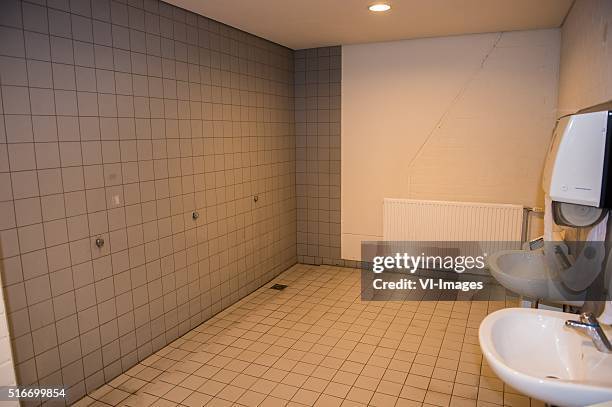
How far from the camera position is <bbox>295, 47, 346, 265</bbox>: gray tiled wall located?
13.7 ft

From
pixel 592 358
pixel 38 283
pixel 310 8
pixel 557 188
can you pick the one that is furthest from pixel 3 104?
pixel 592 358

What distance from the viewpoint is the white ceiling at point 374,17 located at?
271 cm

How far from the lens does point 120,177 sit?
95.9 inches

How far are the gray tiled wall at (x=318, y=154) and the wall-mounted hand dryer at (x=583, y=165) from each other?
273 centimetres

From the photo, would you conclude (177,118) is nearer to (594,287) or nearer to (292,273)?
(292,273)

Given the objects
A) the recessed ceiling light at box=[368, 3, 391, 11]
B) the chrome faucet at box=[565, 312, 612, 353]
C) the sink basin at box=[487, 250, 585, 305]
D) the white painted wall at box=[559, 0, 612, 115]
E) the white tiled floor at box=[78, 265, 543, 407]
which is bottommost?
the white tiled floor at box=[78, 265, 543, 407]

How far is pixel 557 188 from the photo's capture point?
1592mm

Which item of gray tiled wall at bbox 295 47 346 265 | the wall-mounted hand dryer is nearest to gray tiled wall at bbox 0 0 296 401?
gray tiled wall at bbox 295 47 346 265

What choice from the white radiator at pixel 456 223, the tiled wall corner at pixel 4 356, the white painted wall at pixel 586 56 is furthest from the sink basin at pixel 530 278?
the tiled wall corner at pixel 4 356

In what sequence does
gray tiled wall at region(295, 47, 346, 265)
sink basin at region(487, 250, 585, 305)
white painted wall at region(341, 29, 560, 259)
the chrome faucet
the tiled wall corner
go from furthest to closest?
gray tiled wall at region(295, 47, 346, 265)
white painted wall at region(341, 29, 560, 259)
sink basin at region(487, 250, 585, 305)
the tiled wall corner
the chrome faucet

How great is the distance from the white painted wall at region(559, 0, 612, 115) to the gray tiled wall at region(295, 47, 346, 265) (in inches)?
76.1

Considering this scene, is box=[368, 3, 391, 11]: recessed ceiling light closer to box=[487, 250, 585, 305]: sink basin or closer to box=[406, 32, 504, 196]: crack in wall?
box=[406, 32, 504, 196]: crack in wall

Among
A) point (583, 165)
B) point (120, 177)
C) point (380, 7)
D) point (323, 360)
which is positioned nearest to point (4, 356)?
point (120, 177)

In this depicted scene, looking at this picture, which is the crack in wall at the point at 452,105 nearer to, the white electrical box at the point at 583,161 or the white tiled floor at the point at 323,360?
the white tiled floor at the point at 323,360
